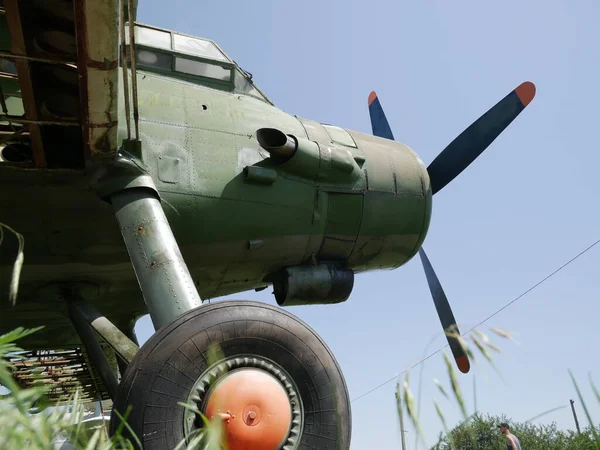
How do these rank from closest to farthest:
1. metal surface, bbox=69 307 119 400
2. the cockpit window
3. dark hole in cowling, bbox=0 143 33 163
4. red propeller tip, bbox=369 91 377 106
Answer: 1. dark hole in cowling, bbox=0 143 33 163
2. metal surface, bbox=69 307 119 400
3. the cockpit window
4. red propeller tip, bbox=369 91 377 106

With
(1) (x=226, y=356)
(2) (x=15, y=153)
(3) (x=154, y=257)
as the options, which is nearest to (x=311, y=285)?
(3) (x=154, y=257)

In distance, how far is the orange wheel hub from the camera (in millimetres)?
3023

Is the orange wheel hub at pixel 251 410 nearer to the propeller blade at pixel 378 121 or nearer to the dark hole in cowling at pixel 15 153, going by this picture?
the dark hole in cowling at pixel 15 153

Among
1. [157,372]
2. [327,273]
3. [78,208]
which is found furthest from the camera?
[327,273]

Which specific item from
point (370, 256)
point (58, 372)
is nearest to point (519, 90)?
point (370, 256)

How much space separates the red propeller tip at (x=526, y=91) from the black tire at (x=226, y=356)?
498 centimetres

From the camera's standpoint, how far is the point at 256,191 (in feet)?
17.3

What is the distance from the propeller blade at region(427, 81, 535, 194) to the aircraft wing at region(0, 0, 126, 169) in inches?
173

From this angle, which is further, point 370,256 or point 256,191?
point 370,256

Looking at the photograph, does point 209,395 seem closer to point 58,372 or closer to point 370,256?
point 370,256

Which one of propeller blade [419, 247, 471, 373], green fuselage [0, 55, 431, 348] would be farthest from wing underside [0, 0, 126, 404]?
propeller blade [419, 247, 471, 373]

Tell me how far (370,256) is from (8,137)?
3.50m

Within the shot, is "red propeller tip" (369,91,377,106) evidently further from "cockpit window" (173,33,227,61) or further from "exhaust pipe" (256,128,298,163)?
"exhaust pipe" (256,128,298,163)

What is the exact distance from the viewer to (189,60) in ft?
18.9
